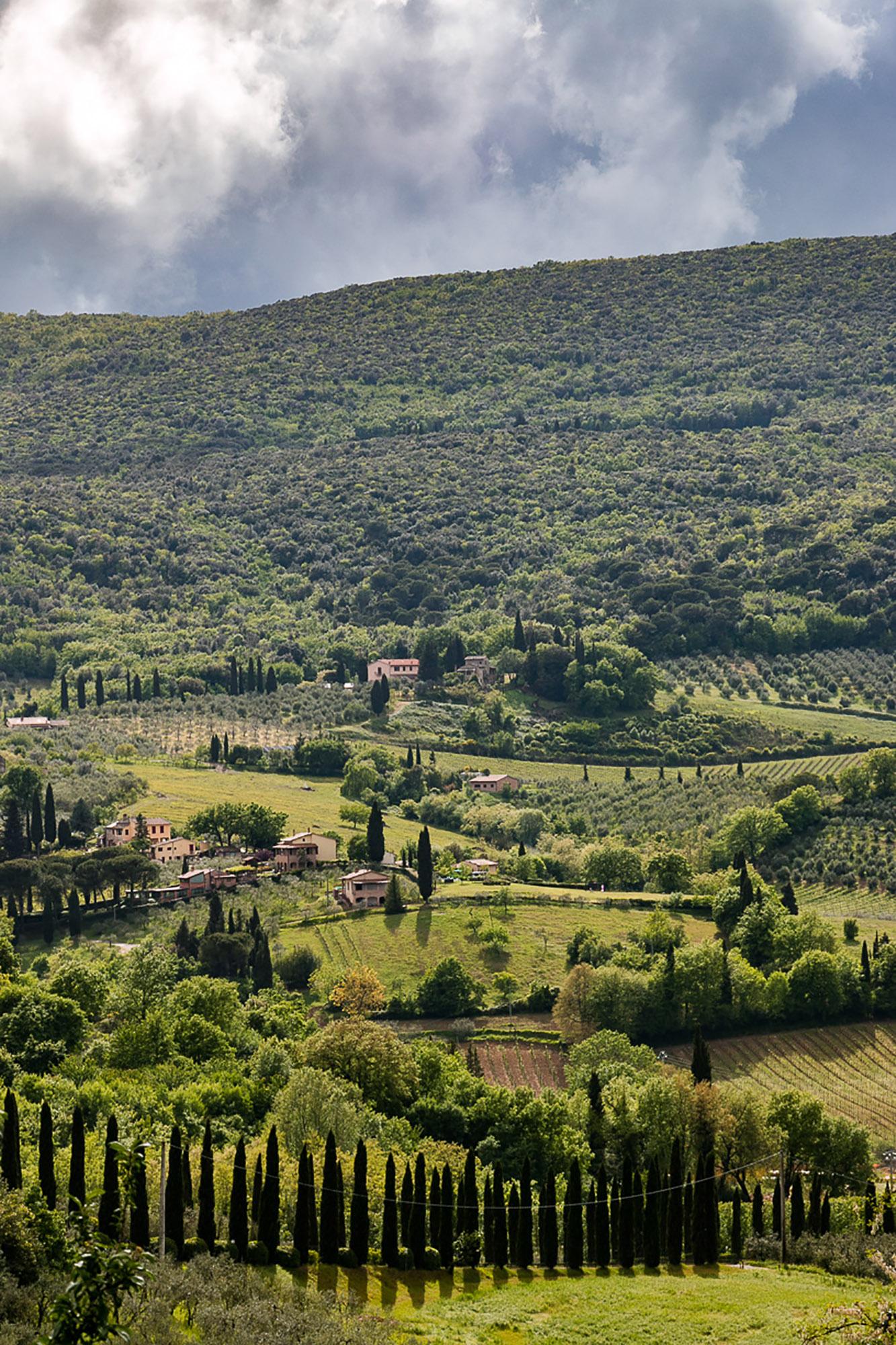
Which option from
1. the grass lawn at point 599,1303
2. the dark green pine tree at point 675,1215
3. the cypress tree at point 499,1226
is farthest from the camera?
the dark green pine tree at point 675,1215

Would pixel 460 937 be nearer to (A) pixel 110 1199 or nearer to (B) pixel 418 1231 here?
(B) pixel 418 1231

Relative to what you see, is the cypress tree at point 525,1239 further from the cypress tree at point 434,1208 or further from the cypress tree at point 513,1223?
the cypress tree at point 434,1208

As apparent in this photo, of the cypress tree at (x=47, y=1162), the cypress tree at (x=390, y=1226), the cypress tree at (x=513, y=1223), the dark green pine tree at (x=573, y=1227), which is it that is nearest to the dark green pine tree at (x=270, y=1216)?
the cypress tree at (x=390, y=1226)

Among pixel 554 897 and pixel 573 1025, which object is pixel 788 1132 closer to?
pixel 573 1025

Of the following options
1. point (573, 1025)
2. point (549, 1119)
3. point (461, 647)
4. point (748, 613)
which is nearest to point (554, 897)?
point (573, 1025)

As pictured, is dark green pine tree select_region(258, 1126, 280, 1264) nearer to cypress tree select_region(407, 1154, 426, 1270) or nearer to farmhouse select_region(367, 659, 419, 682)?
cypress tree select_region(407, 1154, 426, 1270)

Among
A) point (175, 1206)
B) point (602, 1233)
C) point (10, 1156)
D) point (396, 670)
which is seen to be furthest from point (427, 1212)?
point (396, 670)
